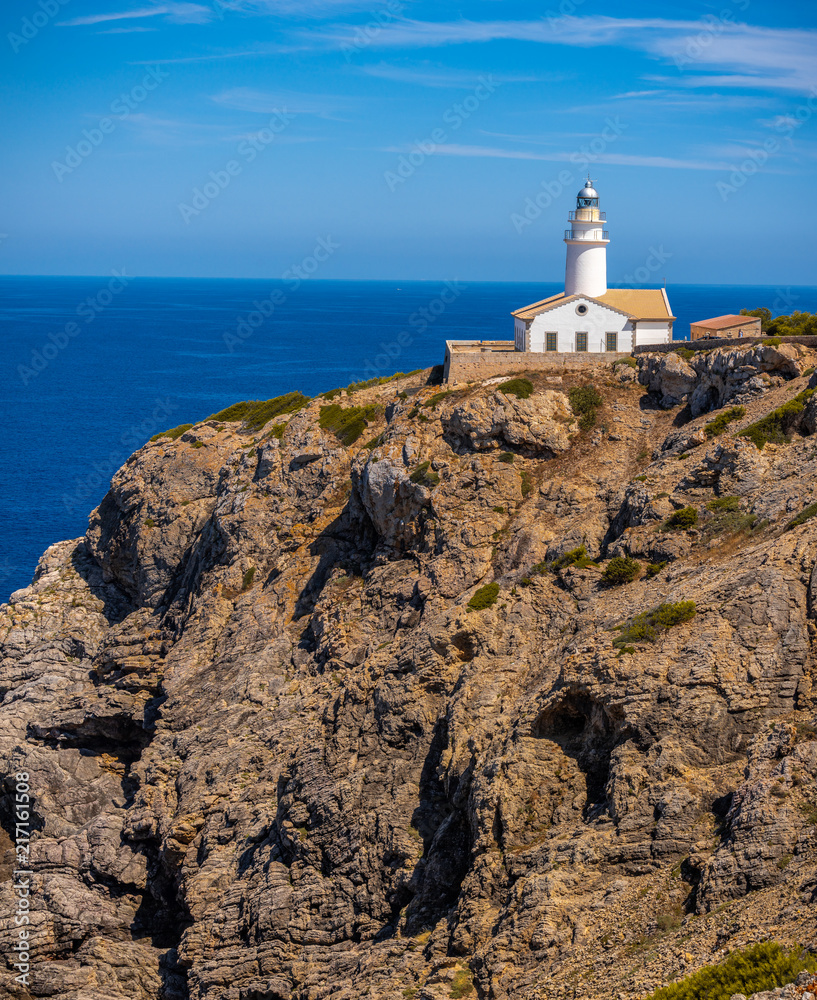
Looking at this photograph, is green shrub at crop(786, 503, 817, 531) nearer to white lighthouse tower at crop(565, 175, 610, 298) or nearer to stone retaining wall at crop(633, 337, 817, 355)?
stone retaining wall at crop(633, 337, 817, 355)

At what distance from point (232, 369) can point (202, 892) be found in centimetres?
12288

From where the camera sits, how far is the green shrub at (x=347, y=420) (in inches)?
2014

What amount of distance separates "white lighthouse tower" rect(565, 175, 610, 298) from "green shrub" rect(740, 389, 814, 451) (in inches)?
738

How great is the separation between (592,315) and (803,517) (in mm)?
23653

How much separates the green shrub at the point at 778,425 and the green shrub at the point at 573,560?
23.0 feet

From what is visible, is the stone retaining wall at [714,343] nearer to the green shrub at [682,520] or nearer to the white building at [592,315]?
the white building at [592,315]

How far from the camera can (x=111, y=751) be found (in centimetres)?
4712

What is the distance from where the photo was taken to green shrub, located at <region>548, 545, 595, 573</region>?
34531 millimetres

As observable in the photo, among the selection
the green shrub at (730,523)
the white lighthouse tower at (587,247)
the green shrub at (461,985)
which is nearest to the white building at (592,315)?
the white lighthouse tower at (587,247)

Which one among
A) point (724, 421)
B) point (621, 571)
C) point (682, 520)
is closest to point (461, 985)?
point (621, 571)

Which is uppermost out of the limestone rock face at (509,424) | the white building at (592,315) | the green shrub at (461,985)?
the white building at (592,315)

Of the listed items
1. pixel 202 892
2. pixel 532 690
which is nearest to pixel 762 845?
pixel 532 690

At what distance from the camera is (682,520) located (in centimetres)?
3225

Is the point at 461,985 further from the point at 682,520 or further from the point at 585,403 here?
the point at 585,403
